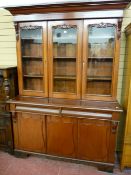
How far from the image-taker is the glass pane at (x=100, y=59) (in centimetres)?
230

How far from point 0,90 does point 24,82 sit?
0.38m

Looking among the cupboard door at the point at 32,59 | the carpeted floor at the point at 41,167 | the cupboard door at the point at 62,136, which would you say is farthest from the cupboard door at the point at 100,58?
the carpeted floor at the point at 41,167

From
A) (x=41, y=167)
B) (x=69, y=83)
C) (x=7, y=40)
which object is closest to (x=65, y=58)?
(x=69, y=83)

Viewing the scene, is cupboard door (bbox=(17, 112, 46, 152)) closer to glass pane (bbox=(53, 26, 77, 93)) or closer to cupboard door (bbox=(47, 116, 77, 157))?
cupboard door (bbox=(47, 116, 77, 157))

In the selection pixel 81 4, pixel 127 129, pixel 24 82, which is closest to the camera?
pixel 81 4

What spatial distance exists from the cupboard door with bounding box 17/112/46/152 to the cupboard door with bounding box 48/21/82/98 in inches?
17.8

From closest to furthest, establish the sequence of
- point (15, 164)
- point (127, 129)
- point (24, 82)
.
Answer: point (127, 129)
point (15, 164)
point (24, 82)

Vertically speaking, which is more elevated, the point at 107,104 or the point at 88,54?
the point at 88,54

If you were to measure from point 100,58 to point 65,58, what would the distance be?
0.52m

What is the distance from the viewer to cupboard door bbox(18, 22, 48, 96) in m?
2.43

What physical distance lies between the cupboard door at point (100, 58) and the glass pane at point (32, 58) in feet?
2.32

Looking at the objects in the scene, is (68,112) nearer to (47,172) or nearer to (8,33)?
(47,172)

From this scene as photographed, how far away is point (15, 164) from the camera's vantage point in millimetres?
2496

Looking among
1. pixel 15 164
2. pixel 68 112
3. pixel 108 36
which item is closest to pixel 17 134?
pixel 15 164
